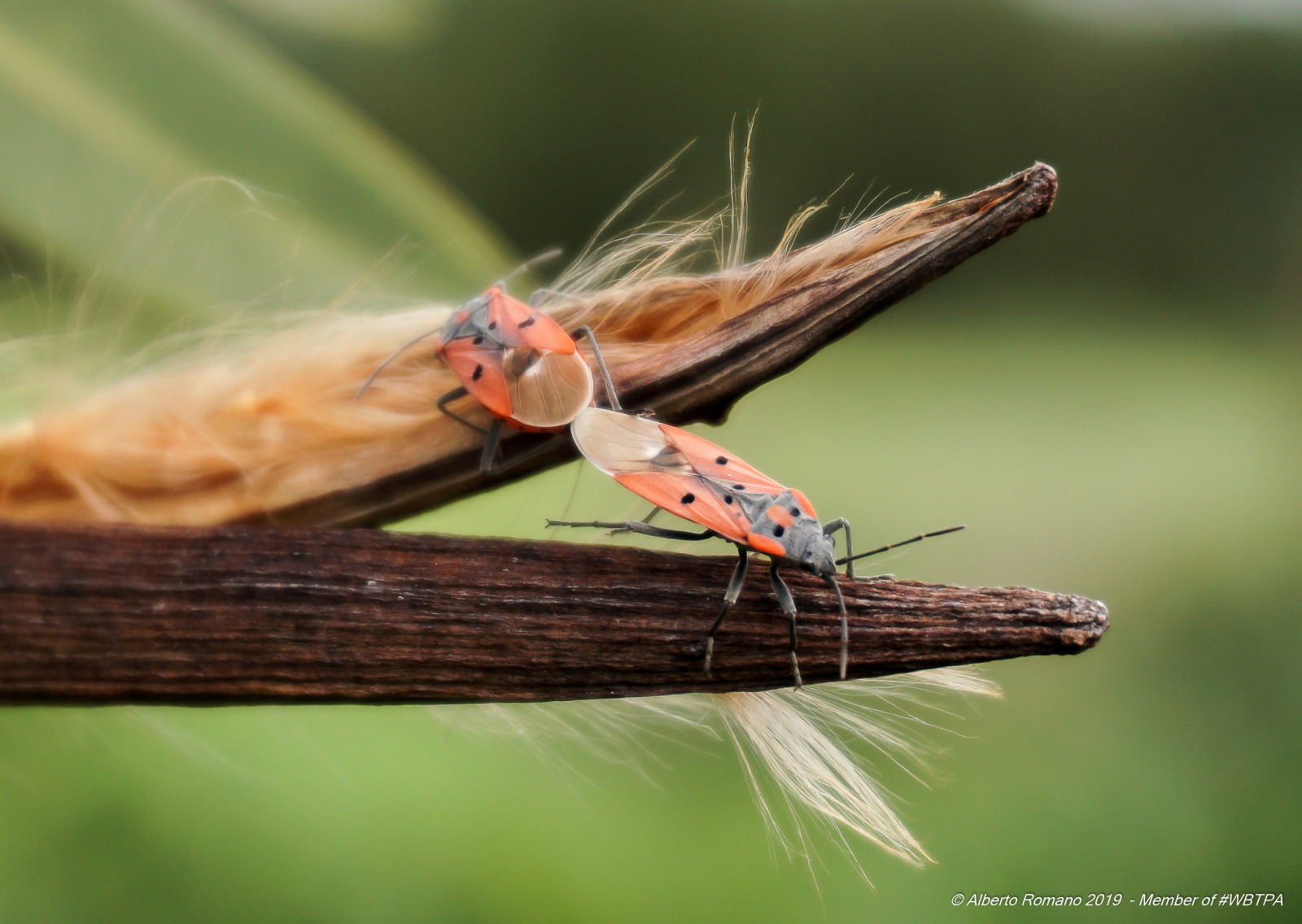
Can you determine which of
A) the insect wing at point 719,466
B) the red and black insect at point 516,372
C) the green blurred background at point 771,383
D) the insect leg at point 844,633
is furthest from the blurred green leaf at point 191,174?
the insect leg at point 844,633

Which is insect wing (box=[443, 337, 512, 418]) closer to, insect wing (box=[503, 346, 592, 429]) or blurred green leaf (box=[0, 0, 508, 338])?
insect wing (box=[503, 346, 592, 429])

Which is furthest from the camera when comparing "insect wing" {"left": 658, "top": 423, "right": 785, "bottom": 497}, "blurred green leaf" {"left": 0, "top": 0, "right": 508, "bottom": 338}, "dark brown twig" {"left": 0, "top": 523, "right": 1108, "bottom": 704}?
"blurred green leaf" {"left": 0, "top": 0, "right": 508, "bottom": 338}

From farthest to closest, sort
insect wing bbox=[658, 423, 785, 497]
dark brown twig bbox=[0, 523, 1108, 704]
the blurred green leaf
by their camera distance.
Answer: the blurred green leaf
insect wing bbox=[658, 423, 785, 497]
dark brown twig bbox=[0, 523, 1108, 704]

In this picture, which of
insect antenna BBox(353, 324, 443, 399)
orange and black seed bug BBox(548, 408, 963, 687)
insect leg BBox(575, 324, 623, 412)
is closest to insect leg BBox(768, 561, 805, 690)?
orange and black seed bug BBox(548, 408, 963, 687)

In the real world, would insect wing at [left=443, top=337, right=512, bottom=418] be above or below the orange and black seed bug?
above

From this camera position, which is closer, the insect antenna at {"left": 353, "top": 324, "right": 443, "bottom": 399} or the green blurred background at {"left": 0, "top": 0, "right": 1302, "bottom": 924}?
the insect antenna at {"left": 353, "top": 324, "right": 443, "bottom": 399}

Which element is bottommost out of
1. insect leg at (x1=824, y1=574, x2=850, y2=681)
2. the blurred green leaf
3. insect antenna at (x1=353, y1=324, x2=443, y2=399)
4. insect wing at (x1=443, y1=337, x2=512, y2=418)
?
insect leg at (x1=824, y1=574, x2=850, y2=681)
